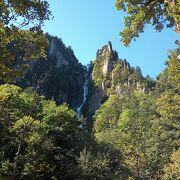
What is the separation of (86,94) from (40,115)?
117679 millimetres

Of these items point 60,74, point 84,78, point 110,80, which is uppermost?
point 84,78

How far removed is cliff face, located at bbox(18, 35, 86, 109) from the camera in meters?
155

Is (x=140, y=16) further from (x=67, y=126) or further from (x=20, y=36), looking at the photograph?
(x=67, y=126)

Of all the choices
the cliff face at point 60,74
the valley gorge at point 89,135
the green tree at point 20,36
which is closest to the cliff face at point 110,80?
the valley gorge at point 89,135

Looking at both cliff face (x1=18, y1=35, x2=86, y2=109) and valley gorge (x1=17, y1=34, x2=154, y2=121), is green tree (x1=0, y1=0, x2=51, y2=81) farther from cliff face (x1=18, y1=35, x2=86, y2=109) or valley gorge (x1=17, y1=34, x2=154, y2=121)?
cliff face (x1=18, y1=35, x2=86, y2=109)

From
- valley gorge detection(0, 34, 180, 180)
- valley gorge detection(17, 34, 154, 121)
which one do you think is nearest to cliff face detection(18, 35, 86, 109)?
valley gorge detection(17, 34, 154, 121)

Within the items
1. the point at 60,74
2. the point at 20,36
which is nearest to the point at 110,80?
the point at 60,74

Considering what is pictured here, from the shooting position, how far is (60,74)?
165 metres

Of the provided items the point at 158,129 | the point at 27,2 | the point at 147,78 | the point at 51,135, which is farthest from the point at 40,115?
the point at 147,78

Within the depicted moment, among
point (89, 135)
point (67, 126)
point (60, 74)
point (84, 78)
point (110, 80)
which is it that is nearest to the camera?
point (67, 126)

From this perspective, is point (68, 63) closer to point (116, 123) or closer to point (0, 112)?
point (116, 123)

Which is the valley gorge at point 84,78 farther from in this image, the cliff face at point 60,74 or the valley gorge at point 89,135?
the valley gorge at point 89,135

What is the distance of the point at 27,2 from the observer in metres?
15.6

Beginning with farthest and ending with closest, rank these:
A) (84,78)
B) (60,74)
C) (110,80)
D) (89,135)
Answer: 1. (84,78)
2. (60,74)
3. (110,80)
4. (89,135)
